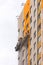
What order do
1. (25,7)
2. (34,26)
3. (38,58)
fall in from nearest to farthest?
(38,58), (34,26), (25,7)

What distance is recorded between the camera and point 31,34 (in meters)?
107

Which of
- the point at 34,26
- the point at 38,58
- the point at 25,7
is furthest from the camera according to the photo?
the point at 25,7

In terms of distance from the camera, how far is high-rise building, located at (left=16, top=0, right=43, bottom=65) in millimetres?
99312

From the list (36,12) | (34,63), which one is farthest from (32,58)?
(36,12)

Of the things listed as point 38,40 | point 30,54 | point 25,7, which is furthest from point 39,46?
point 25,7

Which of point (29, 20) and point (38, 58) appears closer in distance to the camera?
point (38, 58)

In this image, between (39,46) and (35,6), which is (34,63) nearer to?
(39,46)

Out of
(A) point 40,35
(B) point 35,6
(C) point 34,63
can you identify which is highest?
(B) point 35,6

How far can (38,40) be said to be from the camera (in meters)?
99.9

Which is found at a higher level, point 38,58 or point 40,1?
point 40,1

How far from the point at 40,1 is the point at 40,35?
8.46 meters

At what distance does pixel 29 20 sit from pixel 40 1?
9630mm

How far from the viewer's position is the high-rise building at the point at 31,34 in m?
99.3

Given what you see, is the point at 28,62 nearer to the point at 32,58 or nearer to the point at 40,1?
the point at 32,58
